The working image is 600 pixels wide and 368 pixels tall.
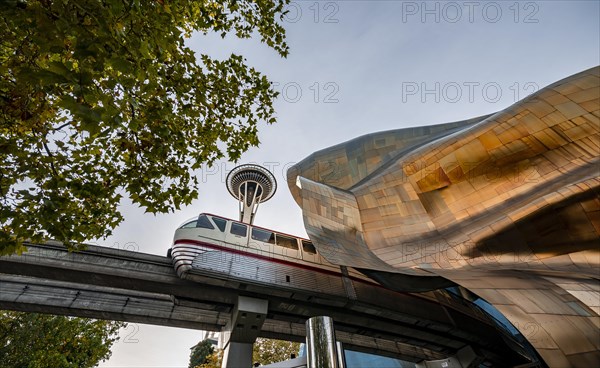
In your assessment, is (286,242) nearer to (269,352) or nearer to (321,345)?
(321,345)

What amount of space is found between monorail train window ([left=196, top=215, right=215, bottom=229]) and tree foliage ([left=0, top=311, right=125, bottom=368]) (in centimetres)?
977

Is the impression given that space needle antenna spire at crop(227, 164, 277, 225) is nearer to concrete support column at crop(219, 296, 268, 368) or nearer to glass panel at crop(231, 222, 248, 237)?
glass panel at crop(231, 222, 248, 237)

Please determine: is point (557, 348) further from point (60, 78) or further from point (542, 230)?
point (60, 78)

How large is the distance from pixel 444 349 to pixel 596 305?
14.6 m

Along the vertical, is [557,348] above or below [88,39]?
below

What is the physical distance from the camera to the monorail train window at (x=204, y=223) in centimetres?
1212

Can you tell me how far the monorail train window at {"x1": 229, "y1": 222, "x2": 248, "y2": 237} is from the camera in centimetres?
1274

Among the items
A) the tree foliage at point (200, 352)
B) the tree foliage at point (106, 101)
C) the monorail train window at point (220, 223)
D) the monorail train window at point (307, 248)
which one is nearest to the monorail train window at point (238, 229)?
the monorail train window at point (220, 223)

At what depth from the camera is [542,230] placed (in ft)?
19.8

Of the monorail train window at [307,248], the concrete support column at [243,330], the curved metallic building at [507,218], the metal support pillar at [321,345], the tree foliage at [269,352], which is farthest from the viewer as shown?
the tree foliage at [269,352]

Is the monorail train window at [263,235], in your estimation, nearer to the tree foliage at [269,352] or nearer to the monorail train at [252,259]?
the monorail train at [252,259]

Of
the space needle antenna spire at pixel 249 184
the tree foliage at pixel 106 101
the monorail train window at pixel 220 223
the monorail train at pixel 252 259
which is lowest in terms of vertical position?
the tree foliage at pixel 106 101

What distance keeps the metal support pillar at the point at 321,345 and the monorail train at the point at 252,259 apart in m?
9.08

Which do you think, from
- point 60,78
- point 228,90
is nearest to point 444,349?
point 228,90
